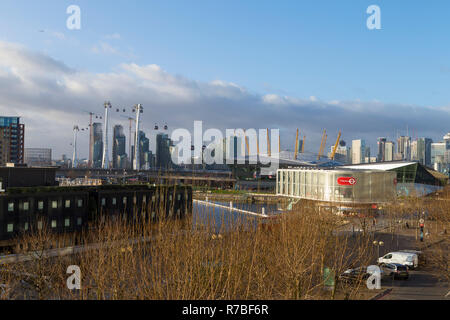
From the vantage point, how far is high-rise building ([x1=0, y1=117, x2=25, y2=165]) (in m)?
164

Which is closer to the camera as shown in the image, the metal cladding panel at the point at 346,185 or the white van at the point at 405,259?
the white van at the point at 405,259

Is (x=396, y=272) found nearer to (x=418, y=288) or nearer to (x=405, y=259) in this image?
(x=418, y=288)

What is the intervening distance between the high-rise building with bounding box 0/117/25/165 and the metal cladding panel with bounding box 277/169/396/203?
481ft

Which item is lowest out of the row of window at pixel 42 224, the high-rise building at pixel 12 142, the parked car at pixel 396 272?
the parked car at pixel 396 272

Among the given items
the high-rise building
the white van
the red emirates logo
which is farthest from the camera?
the high-rise building

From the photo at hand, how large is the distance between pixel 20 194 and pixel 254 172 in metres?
112

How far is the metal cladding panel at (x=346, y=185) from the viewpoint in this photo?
230ft

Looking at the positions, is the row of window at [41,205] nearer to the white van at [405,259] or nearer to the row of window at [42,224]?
the row of window at [42,224]

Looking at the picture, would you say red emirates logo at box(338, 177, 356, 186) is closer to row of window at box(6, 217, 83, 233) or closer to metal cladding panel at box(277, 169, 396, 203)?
metal cladding panel at box(277, 169, 396, 203)

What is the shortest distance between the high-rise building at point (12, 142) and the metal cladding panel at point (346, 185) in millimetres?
→ 146657

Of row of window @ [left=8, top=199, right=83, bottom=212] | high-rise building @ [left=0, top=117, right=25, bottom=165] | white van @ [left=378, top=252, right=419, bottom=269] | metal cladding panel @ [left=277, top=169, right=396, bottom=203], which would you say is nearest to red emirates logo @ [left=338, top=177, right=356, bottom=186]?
metal cladding panel @ [left=277, top=169, right=396, bottom=203]

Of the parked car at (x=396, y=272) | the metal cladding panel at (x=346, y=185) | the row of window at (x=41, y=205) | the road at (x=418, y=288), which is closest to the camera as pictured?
the road at (x=418, y=288)

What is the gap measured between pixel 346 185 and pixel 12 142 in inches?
→ 6348

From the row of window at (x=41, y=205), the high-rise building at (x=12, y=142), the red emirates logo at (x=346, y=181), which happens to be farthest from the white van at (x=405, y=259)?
the high-rise building at (x=12, y=142)
